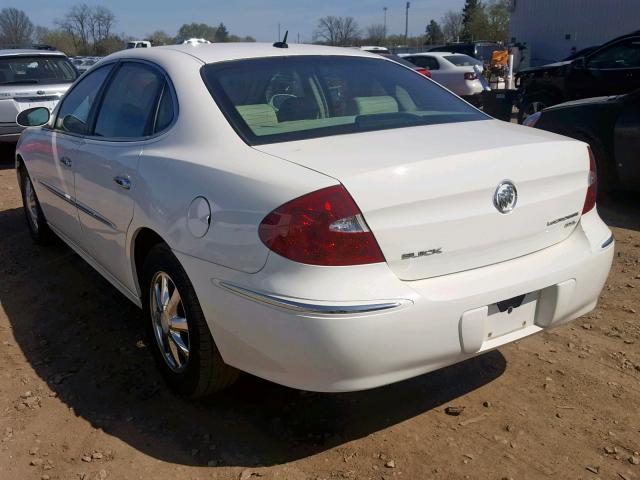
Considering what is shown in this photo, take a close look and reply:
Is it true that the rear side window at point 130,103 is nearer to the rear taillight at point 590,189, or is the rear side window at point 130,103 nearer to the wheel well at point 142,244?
the wheel well at point 142,244

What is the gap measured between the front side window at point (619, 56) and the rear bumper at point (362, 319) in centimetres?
908

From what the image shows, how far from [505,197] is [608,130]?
14.2 feet

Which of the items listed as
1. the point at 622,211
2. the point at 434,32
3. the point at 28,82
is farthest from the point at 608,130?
the point at 434,32

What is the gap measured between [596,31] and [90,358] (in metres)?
34.5

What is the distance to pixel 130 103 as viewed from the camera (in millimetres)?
3508

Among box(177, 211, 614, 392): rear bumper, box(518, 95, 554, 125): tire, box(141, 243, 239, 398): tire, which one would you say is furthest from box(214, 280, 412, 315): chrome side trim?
box(518, 95, 554, 125): tire

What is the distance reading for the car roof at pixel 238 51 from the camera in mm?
3275

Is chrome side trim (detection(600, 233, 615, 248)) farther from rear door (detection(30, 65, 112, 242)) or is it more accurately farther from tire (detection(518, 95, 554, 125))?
tire (detection(518, 95, 554, 125))

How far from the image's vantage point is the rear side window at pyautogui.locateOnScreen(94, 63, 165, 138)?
3.26m

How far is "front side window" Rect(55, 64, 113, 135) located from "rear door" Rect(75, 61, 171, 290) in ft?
0.61

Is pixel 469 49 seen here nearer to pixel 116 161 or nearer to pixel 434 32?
pixel 116 161

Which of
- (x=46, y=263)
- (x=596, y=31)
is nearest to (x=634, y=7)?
(x=596, y=31)

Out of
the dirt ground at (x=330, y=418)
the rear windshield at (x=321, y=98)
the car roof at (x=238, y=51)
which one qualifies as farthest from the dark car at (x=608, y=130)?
the car roof at (x=238, y=51)

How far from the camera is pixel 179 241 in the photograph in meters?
2.71
